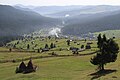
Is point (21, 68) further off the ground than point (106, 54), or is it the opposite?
point (106, 54)

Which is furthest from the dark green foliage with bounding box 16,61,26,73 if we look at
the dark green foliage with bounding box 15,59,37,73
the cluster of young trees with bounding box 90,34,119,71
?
the cluster of young trees with bounding box 90,34,119,71

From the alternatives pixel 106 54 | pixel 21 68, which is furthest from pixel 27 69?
pixel 106 54

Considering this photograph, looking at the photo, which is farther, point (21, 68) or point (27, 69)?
point (21, 68)

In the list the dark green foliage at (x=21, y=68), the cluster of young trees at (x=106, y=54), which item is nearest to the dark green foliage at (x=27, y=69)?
Result: the dark green foliage at (x=21, y=68)

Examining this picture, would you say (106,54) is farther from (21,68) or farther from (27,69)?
(21,68)

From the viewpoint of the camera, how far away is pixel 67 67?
102250 millimetres

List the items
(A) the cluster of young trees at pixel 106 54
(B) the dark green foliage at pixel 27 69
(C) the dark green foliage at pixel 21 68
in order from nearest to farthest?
(A) the cluster of young trees at pixel 106 54
(B) the dark green foliage at pixel 27 69
(C) the dark green foliage at pixel 21 68

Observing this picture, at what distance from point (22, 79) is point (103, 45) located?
2571 cm

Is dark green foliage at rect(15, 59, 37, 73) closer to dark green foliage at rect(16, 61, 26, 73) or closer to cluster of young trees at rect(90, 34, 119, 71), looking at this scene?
dark green foliage at rect(16, 61, 26, 73)

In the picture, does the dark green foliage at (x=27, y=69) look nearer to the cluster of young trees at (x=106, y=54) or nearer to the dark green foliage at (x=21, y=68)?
the dark green foliage at (x=21, y=68)

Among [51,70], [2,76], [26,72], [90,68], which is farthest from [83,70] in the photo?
[2,76]

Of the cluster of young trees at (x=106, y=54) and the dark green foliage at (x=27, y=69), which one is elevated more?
the cluster of young trees at (x=106, y=54)

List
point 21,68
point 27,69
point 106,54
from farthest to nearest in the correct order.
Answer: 1. point 21,68
2. point 27,69
3. point 106,54

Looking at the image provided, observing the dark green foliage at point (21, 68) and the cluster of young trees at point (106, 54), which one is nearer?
the cluster of young trees at point (106, 54)
